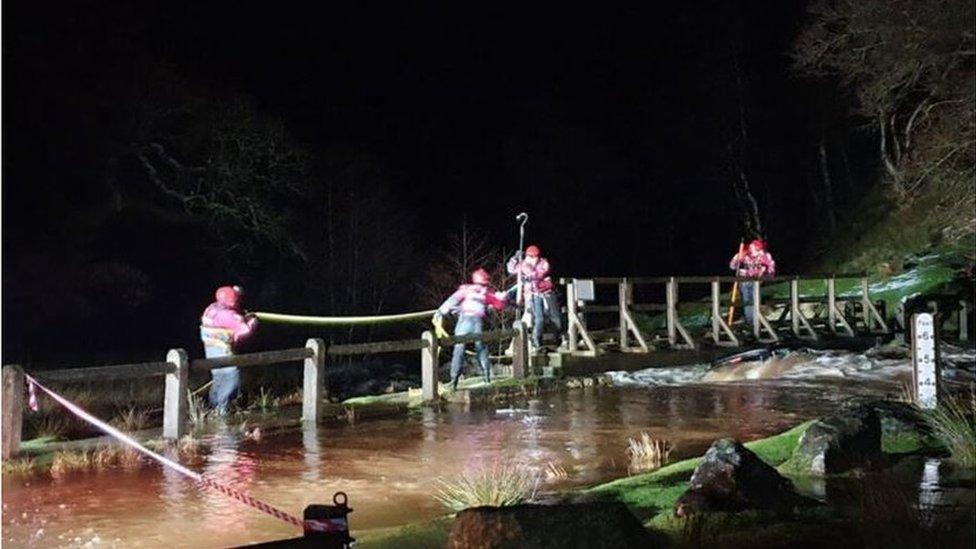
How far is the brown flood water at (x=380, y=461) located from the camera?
7.48m

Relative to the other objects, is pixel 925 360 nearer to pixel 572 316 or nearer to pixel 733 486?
pixel 733 486

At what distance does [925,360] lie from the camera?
37.2 feet

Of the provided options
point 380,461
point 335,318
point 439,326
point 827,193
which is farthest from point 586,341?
point 827,193

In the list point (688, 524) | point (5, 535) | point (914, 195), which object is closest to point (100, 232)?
point (914, 195)

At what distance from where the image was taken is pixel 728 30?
41.3 meters

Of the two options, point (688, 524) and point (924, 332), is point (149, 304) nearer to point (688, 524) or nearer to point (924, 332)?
point (924, 332)

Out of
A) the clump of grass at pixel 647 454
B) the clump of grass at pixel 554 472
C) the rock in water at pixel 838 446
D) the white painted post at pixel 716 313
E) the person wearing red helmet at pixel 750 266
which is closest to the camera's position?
the rock in water at pixel 838 446

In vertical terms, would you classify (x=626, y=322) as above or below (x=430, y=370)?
above

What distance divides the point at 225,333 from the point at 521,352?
5274mm

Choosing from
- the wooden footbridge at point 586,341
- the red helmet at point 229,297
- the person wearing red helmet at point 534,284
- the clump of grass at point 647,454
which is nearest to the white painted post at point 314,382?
the wooden footbridge at point 586,341

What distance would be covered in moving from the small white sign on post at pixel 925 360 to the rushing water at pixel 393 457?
5.12ft

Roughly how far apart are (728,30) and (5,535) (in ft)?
125

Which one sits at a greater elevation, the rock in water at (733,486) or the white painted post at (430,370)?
the white painted post at (430,370)

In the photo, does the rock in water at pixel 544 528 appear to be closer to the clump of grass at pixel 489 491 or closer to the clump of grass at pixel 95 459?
the clump of grass at pixel 489 491
